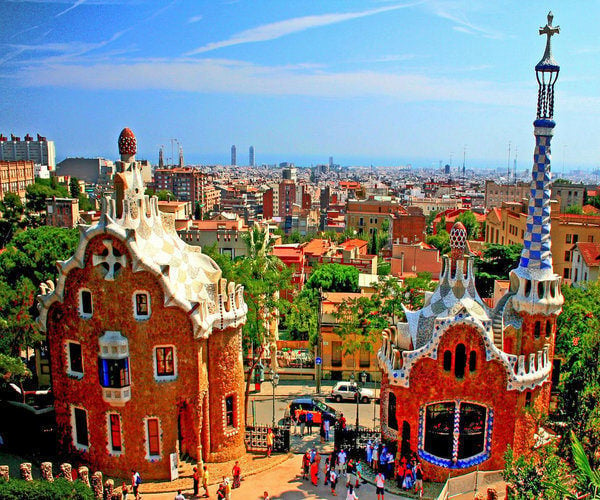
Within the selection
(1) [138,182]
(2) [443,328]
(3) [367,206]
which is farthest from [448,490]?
(3) [367,206]

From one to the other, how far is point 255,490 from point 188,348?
7.24 m

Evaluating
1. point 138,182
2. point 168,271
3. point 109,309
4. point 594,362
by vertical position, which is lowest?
point 594,362

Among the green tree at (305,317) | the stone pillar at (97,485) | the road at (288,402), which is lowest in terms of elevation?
the road at (288,402)

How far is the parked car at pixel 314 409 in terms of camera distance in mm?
37062

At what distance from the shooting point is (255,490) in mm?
28016

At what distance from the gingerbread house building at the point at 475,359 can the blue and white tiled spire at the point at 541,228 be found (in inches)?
Result: 1.9

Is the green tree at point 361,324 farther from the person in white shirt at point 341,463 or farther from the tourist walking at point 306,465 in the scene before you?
the tourist walking at point 306,465

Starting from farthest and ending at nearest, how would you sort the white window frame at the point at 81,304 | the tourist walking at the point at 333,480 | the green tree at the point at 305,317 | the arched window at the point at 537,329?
1. the green tree at the point at 305,317
2. the arched window at the point at 537,329
3. the white window frame at the point at 81,304
4. the tourist walking at the point at 333,480

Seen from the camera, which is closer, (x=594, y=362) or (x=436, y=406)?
(x=594, y=362)

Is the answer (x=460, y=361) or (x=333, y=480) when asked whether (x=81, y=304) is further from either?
(x=460, y=361)

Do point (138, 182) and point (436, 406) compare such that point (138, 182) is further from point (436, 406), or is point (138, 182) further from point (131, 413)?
point (436, 406)

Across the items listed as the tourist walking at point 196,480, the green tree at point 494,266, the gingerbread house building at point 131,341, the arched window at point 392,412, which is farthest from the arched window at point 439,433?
the green tree at point 494,266

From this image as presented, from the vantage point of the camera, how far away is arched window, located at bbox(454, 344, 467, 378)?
91.8ft

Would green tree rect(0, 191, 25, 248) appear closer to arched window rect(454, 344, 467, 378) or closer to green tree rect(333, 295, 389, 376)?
green tree rect(333, 295, 389, 376)
